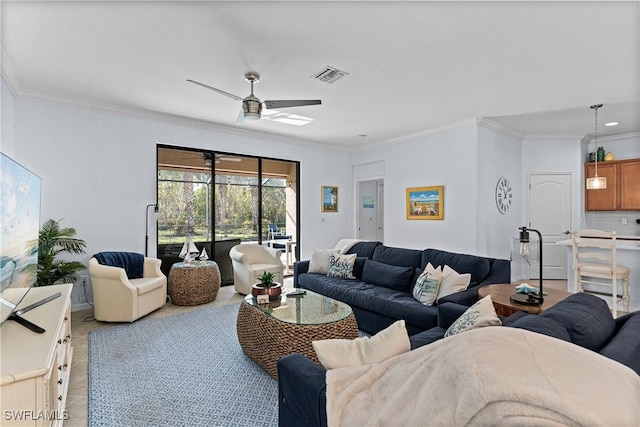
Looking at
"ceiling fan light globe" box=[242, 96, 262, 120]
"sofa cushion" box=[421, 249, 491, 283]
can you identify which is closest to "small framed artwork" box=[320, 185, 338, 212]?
"sofa cushion" box=[421, 249, 491, 283]

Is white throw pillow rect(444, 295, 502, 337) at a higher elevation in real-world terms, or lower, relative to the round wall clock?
lower

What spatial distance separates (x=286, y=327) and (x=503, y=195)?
4.80m

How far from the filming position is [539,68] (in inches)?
124

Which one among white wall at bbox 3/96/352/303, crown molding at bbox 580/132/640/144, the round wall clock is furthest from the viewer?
crown molding at bbox 580/132/640/144

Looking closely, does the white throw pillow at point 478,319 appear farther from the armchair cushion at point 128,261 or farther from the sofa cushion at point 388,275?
the armchair cushion at point 128,261

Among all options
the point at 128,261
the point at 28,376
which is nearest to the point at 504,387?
the point at 28,376

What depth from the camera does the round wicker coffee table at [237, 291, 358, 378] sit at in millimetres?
2428

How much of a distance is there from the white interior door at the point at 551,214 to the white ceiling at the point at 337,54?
1.64 metres

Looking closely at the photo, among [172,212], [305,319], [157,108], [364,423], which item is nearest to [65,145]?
[157,108]

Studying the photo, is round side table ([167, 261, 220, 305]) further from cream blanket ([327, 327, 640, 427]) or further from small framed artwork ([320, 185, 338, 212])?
cream blanket ([327, 327, 640, 427])

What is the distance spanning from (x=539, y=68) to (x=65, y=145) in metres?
5.53

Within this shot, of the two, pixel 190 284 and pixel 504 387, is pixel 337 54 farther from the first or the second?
pixel 190 284

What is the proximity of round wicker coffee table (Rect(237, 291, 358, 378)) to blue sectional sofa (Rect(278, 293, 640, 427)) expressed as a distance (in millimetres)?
832

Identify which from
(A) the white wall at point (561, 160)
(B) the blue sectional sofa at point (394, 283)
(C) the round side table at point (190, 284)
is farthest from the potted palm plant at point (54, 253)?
(A) the white wall at point (561, 160)
